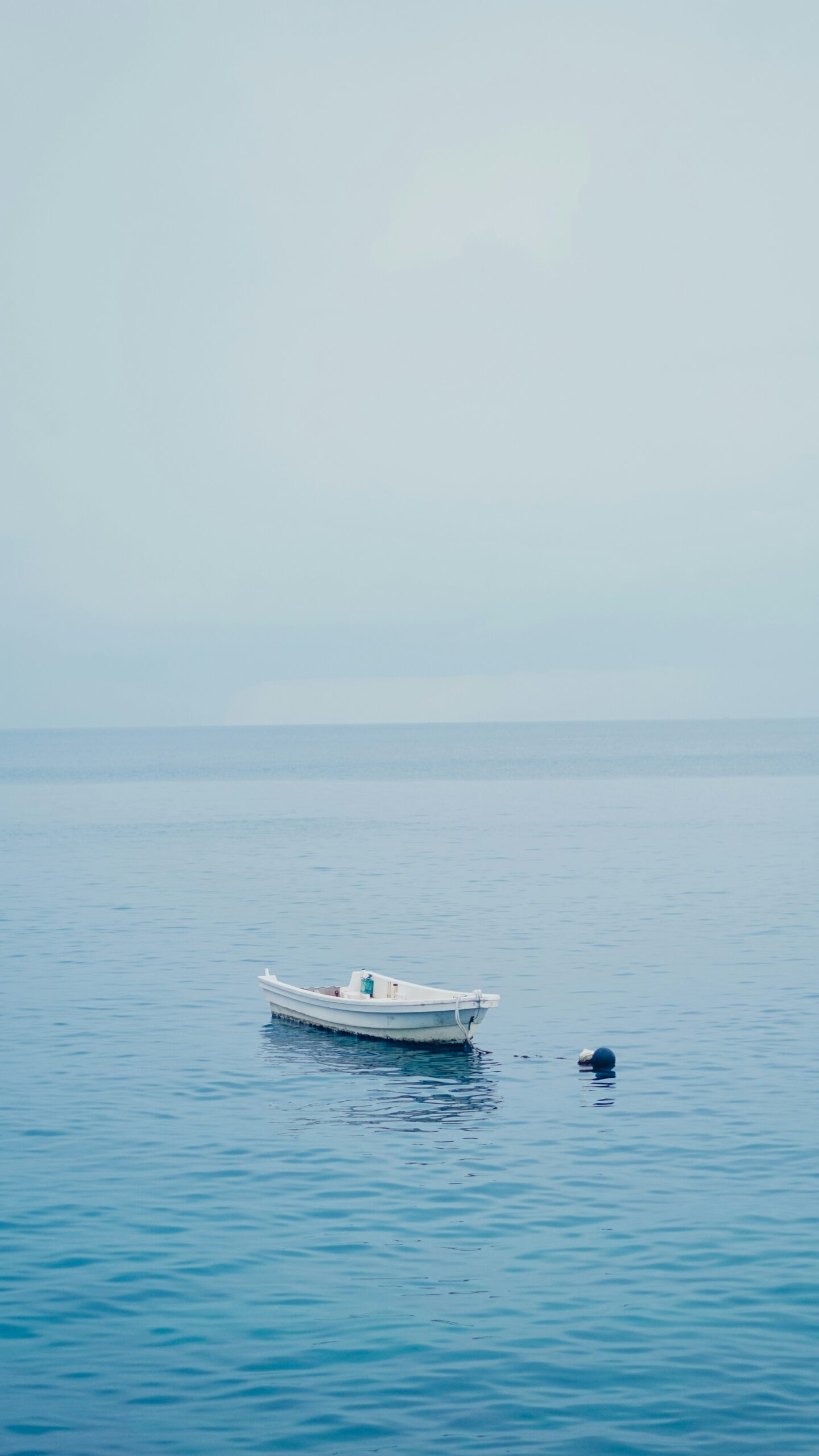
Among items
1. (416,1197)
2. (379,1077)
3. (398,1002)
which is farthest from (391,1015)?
(416,1197)

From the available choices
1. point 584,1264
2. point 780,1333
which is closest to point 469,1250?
point 584,1264

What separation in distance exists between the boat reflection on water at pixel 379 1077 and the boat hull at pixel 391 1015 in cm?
31

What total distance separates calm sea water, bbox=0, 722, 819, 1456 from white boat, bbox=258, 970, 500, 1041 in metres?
0.81

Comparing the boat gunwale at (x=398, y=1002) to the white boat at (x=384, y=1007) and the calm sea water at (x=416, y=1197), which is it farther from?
the calm sea water at (x=416, y=1197)

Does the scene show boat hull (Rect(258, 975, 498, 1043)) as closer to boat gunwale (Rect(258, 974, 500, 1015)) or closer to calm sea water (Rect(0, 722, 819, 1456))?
boat gunwale (Rect(258, 974, 500, 1015))

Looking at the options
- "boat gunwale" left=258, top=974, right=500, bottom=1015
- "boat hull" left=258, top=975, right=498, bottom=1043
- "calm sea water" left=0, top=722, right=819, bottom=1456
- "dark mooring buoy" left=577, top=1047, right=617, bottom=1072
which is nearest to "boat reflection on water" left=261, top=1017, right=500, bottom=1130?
"calm sea water" left=0, top=722, right=819, bottom=1456

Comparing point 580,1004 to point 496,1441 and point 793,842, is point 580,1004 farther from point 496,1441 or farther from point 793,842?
point 793,842

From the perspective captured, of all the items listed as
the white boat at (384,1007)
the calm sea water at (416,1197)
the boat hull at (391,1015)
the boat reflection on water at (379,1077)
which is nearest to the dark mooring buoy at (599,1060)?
the calm sea water at (416,1197)

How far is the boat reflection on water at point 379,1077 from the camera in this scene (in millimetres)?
33094

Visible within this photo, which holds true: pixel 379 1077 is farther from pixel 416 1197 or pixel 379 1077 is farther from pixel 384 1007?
pixel 416 1197

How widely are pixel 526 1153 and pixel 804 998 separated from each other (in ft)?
60.9

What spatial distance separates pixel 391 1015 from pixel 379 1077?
10.7ft

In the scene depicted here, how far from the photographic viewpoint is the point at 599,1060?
117ft

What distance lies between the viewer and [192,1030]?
4262 centimetres
